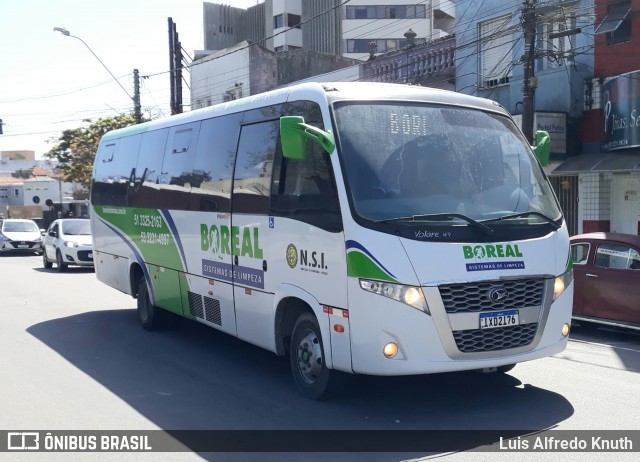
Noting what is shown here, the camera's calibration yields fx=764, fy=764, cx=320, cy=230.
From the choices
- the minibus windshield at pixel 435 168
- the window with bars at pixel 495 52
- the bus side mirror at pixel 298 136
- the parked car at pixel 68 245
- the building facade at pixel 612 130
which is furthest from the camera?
the parked car at pixel 68 245

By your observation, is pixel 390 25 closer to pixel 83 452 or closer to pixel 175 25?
pixel 175 25

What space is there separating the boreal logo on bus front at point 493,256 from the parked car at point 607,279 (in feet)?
15.7

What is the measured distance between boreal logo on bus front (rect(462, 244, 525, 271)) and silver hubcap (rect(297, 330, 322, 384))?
5.68 ft

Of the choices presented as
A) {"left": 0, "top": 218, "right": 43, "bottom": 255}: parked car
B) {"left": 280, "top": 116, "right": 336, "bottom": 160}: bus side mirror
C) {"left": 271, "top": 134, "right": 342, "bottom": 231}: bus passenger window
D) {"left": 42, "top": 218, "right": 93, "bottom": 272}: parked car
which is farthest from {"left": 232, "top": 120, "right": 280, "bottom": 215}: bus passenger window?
{"left": 0, "top": 218, "right": 43, "bottom": 255}: parked car

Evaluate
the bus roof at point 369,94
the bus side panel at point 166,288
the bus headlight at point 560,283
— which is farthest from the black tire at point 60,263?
the bus headlight at point 560,283

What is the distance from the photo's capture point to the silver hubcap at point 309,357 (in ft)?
24.2

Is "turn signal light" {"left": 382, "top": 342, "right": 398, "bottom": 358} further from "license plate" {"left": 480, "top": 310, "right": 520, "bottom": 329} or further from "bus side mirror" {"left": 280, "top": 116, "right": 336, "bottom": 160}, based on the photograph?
"bus side mirror" {"left": 280, "top": 116, "right": 336, "bottom": 160}

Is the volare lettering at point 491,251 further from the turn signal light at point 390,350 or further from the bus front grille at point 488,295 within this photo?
the turn signal light at point 390,350

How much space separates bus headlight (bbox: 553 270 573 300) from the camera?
707cm

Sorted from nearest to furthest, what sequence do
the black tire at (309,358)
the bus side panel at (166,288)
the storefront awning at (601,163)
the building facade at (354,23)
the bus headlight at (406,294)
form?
the bus headlight at (406,294) → the black tire at (309,358) → the bus side panel at (166,288) → the storefront awning at (601,163) → the building facade at (354,23)

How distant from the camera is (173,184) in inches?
423

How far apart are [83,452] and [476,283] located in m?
3.53

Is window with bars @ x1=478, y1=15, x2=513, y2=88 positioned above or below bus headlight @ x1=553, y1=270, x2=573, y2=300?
above

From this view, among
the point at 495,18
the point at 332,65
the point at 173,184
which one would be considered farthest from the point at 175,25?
the point at 173,184
